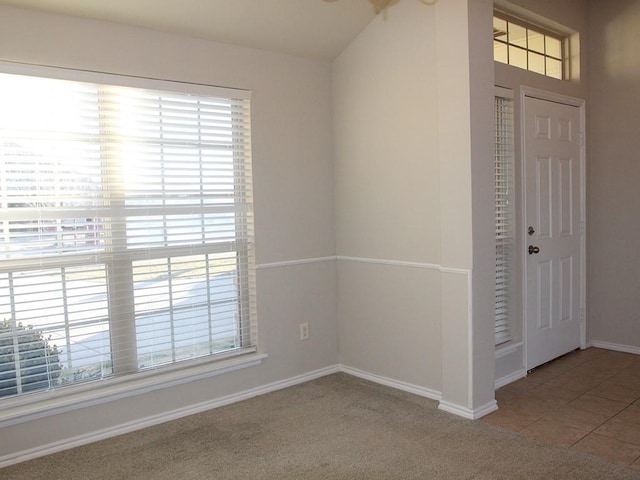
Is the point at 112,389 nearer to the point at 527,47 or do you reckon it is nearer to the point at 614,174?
the point at 527,47

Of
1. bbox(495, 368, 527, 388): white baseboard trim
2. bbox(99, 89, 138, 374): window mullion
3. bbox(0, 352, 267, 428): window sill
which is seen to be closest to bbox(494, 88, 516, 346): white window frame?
bbox(495, 368, 527, 388): white baseboard trim

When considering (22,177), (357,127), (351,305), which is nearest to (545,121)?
(357,127)

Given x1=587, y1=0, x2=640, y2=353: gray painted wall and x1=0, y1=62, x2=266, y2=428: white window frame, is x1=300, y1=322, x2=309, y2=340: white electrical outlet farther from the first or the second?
x1=587, y1=0, x2=640, y2=353: gray painted wall

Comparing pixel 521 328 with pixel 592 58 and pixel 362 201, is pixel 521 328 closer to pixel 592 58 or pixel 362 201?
pixel 362 201

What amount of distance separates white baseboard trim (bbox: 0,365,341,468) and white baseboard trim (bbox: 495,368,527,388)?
44.6 inches

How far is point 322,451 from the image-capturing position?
9.33ft

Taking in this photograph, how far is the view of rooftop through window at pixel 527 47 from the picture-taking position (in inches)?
149

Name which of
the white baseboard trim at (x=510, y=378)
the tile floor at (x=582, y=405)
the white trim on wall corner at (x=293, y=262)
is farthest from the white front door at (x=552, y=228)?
the white trim on wall corner at (x=293, y=262)

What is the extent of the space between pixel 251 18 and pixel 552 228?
2592mm

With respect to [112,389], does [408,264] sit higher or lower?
higher

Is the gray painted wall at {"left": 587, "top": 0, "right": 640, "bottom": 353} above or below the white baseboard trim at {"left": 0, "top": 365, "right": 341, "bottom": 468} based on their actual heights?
above

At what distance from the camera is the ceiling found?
113 inches

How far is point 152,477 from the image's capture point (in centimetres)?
263

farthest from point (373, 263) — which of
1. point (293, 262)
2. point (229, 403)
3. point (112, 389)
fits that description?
point (112, 389)
